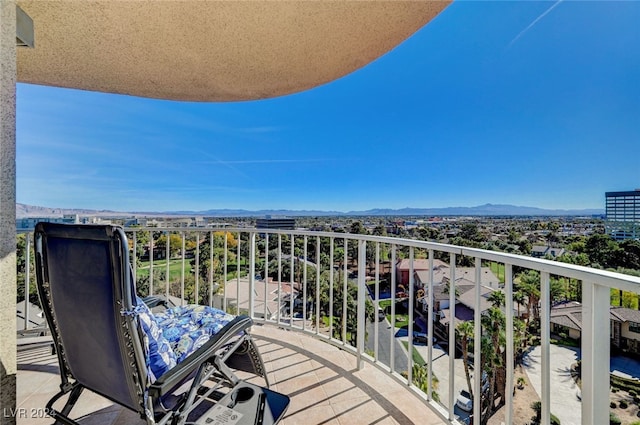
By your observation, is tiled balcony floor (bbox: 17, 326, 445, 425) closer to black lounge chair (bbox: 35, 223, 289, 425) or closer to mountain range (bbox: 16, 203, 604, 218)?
black lounge chair (bbox: 35, 223, 289, 425)

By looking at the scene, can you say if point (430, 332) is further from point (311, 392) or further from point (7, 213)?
point (7, 213)

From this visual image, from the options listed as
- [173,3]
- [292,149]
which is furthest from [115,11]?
[292,149]

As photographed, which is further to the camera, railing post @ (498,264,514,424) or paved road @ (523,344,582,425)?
railing post @ (498,264,514,424)

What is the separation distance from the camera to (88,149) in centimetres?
761

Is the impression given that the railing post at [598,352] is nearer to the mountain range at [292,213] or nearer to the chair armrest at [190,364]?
the chair armrest at [190,364]

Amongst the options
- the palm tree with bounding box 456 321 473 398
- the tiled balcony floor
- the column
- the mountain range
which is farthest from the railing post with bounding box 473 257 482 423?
the mountain range

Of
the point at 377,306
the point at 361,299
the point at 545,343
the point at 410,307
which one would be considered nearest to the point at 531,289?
the point at 545,343

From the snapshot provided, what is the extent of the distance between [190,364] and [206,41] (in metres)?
2.56

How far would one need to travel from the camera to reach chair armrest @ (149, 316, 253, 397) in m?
1.13

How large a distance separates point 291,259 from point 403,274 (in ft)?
4.36

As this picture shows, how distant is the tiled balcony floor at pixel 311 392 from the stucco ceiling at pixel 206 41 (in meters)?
2.74

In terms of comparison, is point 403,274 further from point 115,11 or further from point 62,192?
point 62,192

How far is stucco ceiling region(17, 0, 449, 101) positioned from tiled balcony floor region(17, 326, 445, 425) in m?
2.74

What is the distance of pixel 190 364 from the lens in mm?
1247
